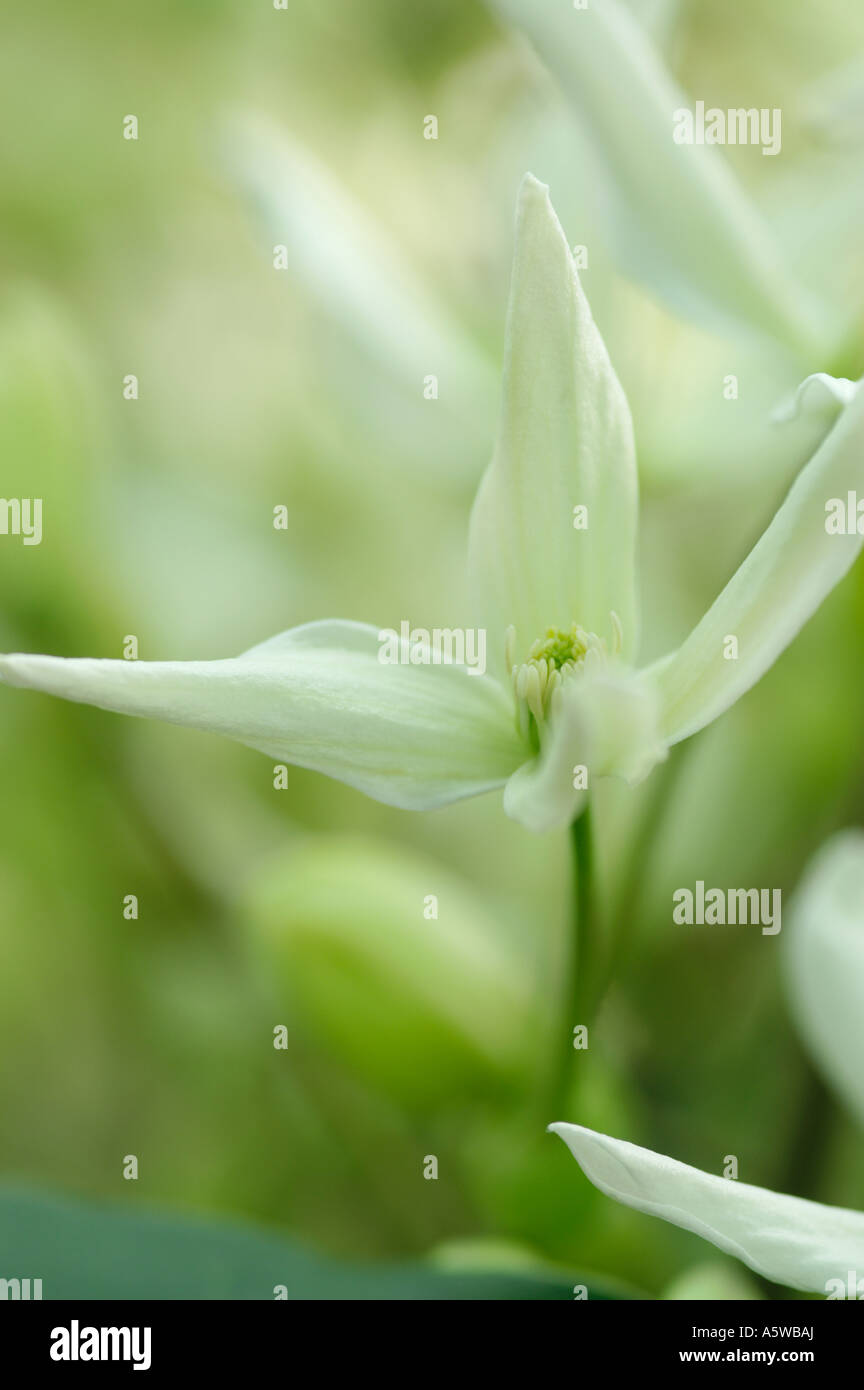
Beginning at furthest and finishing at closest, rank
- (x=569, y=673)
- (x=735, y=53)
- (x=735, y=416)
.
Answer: (x=735, y=53), (x=735, y=416), (x=569, y=673)

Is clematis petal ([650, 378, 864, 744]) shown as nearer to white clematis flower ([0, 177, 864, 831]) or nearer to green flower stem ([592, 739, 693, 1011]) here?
white clematis flower ([0, 177, 864, 831])

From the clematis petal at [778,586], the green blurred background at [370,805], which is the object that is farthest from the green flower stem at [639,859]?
the clematis petal at [778,586]

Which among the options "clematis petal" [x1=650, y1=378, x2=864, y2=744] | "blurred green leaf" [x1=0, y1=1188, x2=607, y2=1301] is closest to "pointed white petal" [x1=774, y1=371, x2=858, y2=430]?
"clematis petal" [x1=650, y1=378, x2=864, y2=744]

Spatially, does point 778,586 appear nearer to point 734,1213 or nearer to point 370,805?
point 734,1213

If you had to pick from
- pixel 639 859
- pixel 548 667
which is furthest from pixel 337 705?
pixel 639 859

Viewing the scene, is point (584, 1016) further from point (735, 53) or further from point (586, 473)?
point (735, 53)

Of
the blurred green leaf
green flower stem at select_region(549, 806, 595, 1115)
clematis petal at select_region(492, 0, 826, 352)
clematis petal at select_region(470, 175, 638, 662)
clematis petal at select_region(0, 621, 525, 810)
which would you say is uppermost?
clematis petal at select_region(492, 0, 826, 352)
